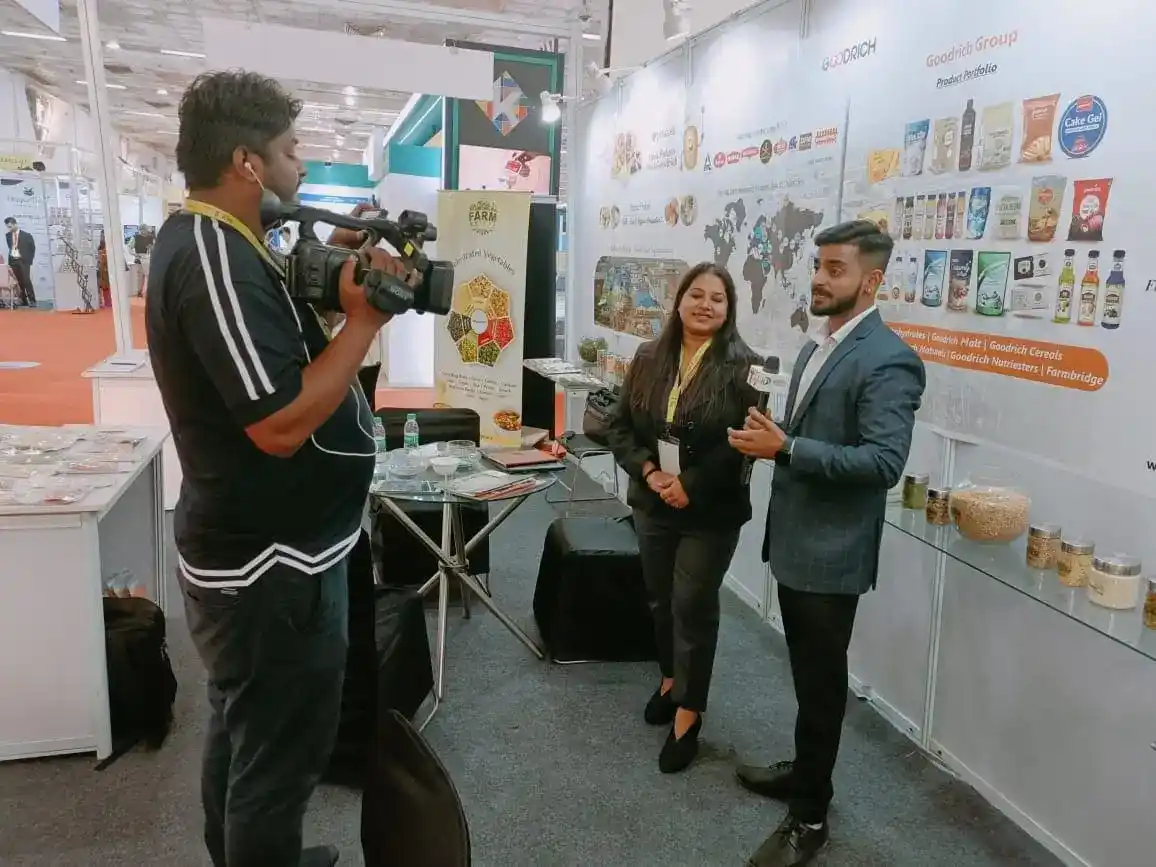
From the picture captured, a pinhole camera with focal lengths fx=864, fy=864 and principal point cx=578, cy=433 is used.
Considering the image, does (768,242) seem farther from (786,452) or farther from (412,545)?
(412,545)

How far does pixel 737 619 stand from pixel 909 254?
66.3 inches

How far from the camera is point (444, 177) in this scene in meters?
6.07

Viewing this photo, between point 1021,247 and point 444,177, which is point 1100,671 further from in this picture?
point 444,177

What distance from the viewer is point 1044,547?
1.97 m

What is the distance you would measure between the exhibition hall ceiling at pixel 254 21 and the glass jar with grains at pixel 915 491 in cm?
412

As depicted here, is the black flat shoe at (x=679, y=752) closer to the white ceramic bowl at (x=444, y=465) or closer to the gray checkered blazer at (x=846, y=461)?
the gray checkered blazer at (x=846, y=461)

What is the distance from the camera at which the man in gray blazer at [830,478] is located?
1.84 m

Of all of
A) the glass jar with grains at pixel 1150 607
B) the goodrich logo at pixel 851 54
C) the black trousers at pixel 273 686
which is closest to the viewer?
the black trousers at pixel 273 686

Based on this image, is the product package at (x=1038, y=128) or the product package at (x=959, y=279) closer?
the product package at (x=1038, y=128)

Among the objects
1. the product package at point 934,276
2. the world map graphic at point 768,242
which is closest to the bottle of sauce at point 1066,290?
the product package at point 934,276

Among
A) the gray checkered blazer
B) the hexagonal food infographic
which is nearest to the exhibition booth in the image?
the gray checkered blazer

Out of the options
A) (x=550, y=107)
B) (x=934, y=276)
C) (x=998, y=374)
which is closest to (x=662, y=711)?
(x=998, y=374)

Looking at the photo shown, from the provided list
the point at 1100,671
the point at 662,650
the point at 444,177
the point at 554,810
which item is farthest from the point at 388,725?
the point at 444,177

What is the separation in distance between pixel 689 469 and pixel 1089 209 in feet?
3.71
